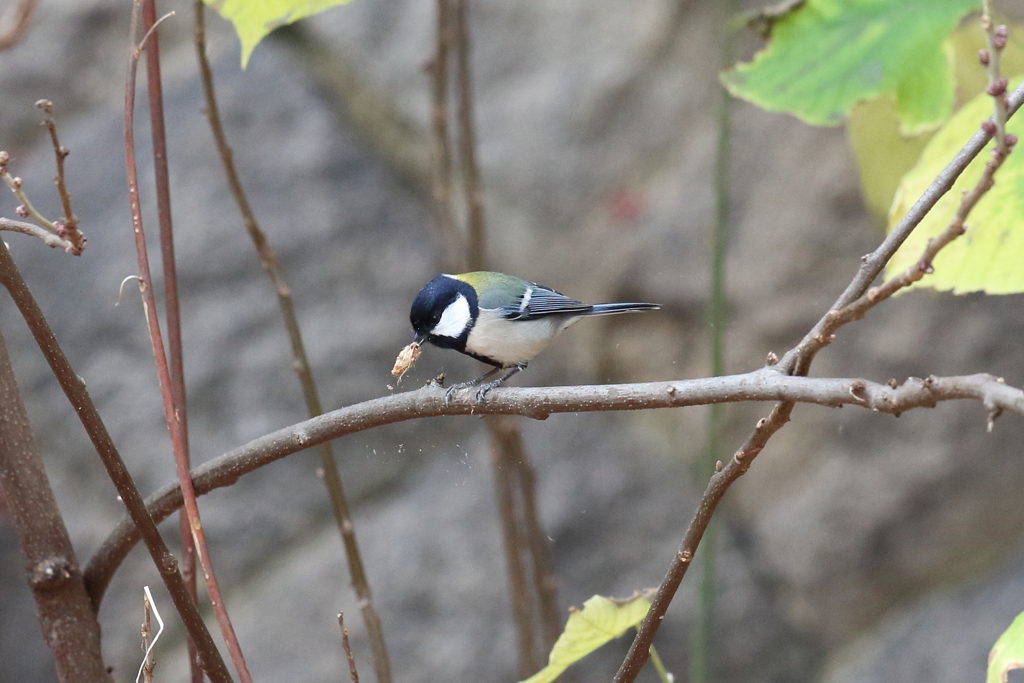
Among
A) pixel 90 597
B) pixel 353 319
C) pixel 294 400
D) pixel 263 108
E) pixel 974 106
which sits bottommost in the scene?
pixel 90 597

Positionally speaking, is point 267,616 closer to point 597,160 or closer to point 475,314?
point 475,314

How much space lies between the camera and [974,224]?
76 cm

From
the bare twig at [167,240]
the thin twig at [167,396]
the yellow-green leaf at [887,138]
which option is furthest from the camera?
the yellow-green leaf at [887,138]

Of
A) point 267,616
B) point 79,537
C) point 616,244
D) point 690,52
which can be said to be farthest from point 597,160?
point 79,537

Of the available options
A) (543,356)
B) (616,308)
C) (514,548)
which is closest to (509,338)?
(616,308)

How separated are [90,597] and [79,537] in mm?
1078

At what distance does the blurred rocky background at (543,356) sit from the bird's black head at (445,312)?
450 mm

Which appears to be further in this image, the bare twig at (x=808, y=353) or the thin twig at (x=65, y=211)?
the thin twig at (x=65, y=211)

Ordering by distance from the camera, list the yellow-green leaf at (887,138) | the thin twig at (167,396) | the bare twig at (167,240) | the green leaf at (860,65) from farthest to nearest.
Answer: the yellow-green leaf at (887,138) → the green leaf at (860,65) → the bare twig at (167,240) → the thin twig at (167,396)

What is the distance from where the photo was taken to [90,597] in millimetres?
735

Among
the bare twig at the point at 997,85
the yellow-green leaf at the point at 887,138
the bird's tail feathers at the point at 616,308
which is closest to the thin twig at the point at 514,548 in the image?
the bird's tail feathers at the point at 616,308

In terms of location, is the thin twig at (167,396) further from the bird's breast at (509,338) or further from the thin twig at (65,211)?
the bird's breast at (509,338)

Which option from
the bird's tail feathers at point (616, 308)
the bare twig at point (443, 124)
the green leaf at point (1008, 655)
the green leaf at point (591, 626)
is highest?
the bare twig at point (443, 124)

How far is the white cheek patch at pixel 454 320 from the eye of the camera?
3.51 feet
